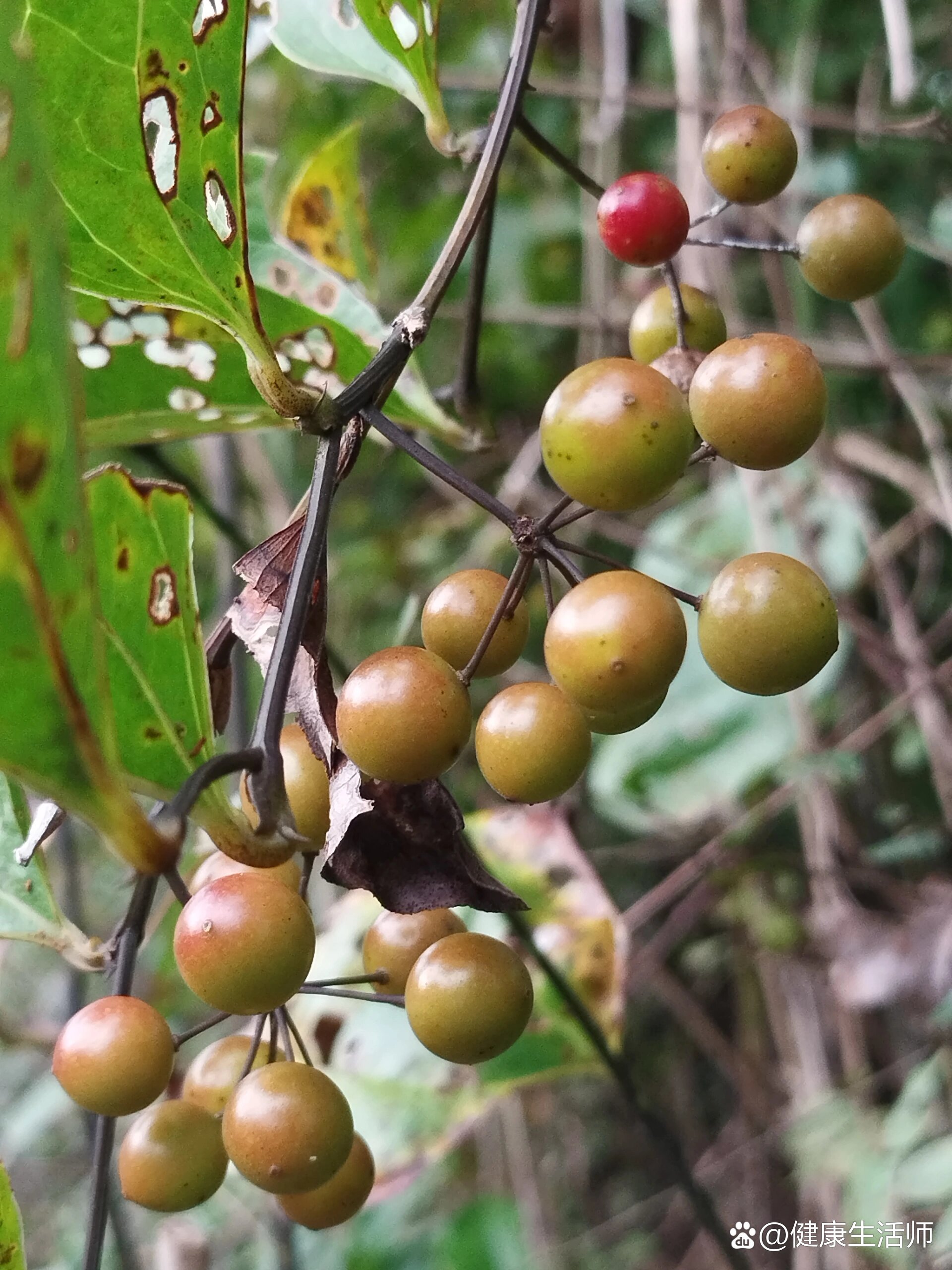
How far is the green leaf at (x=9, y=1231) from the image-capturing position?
0.54m

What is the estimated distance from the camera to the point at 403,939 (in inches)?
23.1

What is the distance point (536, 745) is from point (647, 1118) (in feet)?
1.69

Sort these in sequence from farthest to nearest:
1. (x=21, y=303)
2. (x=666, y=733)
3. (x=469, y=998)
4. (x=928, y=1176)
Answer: (x=666, y=733) → (x=928, y=1176) → (x=469, y=998) → (x=21, y=303)

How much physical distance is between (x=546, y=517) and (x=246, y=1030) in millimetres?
420

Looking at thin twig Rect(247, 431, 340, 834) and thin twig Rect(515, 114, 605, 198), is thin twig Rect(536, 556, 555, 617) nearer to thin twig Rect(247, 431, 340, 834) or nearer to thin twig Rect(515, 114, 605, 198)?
thin twig Rect(247, 431, 340, 834)

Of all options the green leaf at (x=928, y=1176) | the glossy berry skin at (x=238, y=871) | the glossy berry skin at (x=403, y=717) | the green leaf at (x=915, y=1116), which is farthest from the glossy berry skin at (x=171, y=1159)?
the green leaf at (x=915, y=1116)

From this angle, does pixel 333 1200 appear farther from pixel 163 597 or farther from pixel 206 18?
pixel 206 18

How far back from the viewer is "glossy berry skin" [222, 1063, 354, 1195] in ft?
1.61

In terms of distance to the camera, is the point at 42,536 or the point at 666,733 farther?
the point at 666,733

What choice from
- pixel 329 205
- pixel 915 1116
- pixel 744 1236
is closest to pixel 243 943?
pixel 329 205

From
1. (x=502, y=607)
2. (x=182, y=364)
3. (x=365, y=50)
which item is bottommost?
(x=502, y=607)

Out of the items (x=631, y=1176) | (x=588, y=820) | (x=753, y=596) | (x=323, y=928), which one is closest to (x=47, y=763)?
(x=753, y=596)

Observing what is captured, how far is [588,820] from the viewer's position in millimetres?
2090

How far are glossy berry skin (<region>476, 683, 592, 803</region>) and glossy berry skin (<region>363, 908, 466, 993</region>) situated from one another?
0.42 feet
